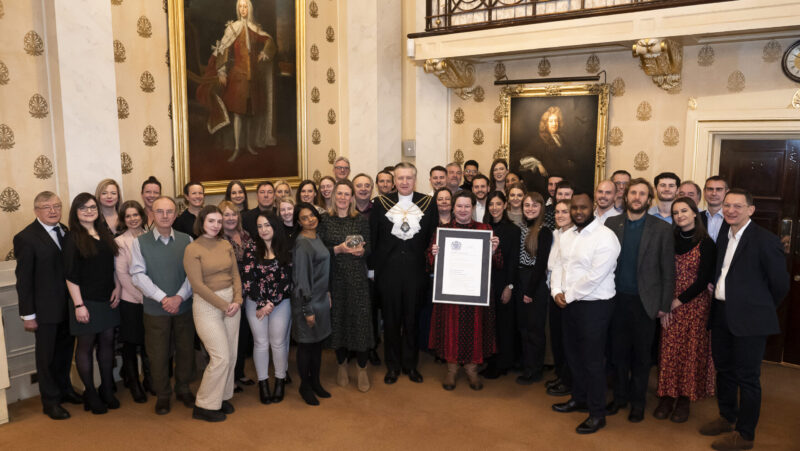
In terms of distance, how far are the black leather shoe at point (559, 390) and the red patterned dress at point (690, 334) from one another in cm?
79

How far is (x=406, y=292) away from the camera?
5293 mm

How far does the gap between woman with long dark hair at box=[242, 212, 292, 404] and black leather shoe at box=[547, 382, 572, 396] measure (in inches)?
92.6

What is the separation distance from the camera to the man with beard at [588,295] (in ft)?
14.0

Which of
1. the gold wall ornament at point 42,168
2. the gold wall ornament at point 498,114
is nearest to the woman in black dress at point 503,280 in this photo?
the gold wall ornament at point 498,114

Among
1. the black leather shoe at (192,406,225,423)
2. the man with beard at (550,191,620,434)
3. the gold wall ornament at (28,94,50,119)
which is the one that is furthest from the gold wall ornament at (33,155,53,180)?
the man with beard at (550,191,620,434)

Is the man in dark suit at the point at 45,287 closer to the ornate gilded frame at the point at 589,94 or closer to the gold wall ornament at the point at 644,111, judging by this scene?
the ornate gilded frame at the point at 589,94

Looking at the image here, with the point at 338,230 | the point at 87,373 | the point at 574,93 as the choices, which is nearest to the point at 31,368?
the point at 87,373

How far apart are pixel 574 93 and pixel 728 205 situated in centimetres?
353

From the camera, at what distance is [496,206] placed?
525cm

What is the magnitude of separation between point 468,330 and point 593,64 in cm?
393

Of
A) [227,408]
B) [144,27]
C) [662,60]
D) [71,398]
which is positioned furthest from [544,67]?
[71,398]

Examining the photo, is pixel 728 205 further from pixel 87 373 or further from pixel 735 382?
pixel 87 373

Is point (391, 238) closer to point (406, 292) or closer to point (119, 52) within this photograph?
point (406, 292)

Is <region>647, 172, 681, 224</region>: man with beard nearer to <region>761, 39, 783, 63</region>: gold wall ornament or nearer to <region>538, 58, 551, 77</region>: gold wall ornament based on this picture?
<region>761, 39, 783, 63</region>: gold wall ornament
